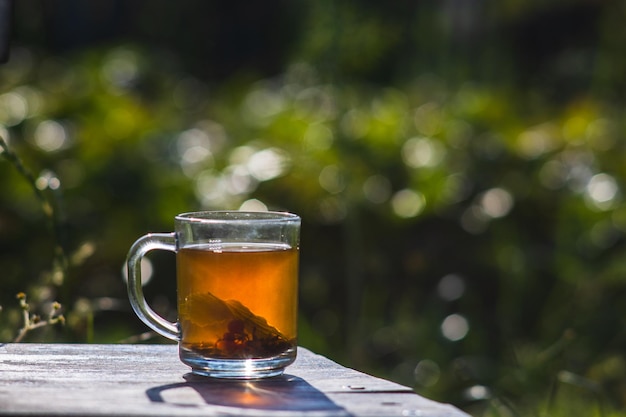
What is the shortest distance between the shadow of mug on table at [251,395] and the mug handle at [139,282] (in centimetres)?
12

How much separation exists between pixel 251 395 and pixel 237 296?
0.15 m

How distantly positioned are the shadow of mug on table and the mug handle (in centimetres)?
12

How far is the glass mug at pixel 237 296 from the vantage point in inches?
50.4

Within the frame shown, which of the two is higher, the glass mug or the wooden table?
the glass mug

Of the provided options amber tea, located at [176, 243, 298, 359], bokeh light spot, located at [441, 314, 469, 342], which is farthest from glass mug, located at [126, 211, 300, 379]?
bokeh light spot, located at [441, 314, 469, 342]

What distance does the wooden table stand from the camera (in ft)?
3.46

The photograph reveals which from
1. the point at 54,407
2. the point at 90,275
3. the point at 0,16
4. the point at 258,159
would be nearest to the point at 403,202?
the point at 258,159

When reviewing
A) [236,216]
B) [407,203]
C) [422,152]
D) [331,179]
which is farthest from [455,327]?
[236,216]

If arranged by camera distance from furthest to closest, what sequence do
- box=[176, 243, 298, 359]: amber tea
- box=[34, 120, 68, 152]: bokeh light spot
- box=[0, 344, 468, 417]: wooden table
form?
1. box=[34, 120, 68, 152]: bokeh light spot
2. box=[176, 243, 298, 359]: amber tea
3. box=[0, 344, 468, 417]: wooden table

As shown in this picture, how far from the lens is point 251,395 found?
117 centimetres

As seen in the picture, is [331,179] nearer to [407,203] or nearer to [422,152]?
[407,203]

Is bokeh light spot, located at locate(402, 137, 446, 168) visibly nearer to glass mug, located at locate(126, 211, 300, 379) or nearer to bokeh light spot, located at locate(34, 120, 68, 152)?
bokeh light spot, located at locate(34, 120, 68, 152)

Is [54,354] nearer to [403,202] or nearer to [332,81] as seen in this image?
[332,81]

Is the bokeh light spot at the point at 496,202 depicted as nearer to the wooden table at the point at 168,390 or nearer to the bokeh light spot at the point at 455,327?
the bokeh light spot at the point at 455,327
